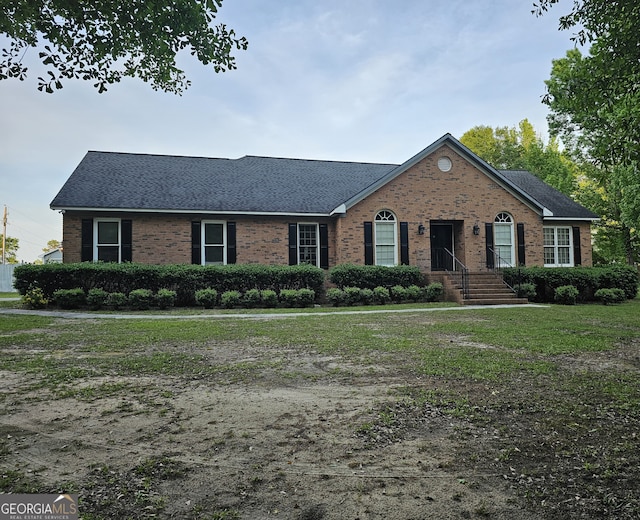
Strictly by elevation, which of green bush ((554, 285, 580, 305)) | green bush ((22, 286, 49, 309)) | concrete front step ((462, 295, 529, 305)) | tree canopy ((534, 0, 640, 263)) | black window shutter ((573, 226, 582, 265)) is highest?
tree canopy ((534, 0, 640, 263))

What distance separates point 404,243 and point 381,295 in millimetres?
3463

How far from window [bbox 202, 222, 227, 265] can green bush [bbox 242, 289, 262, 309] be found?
339cm

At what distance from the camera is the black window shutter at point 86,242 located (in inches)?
648

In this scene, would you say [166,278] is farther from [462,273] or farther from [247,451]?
[247,451]

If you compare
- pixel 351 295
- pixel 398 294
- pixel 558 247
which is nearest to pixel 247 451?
pixel 351 295

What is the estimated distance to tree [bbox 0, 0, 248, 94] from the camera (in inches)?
197

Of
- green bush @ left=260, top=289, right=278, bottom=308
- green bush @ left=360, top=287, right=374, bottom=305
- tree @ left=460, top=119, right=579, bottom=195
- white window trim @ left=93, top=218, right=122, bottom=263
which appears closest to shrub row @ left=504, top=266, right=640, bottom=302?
A: green bush @ left=360, top=287, right=374, bottom=305

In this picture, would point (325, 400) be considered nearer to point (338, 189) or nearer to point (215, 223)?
point (215, 223)

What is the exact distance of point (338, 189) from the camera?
803 inches

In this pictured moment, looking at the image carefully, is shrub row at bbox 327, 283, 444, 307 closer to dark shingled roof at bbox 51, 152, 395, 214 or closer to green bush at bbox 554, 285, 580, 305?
green bush at bbox 554, 285, 580, 305

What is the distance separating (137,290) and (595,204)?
30.4m

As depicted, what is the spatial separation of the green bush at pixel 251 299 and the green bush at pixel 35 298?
21.0 ft

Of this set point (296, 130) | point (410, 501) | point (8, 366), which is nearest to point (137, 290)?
point (8, 366)

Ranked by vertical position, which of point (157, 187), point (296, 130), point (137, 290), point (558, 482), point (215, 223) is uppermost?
point (296, 130)
